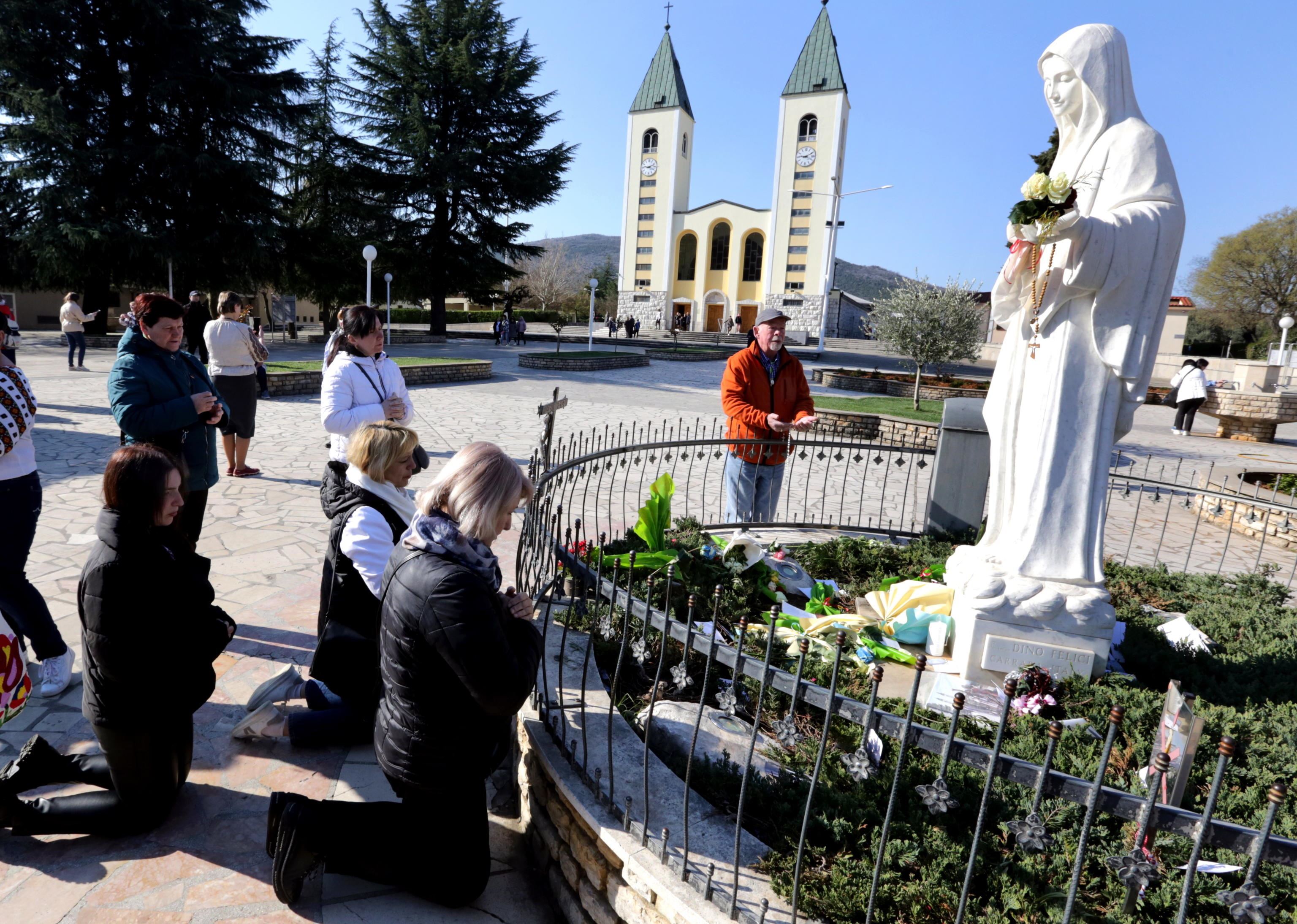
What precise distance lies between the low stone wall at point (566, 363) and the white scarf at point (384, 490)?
65.4ft

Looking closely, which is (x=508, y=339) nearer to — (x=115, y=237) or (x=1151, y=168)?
(x=115, y=237)

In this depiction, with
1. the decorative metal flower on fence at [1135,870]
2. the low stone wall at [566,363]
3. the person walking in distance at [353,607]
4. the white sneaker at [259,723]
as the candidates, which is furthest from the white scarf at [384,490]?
the low stone wall at [566,363]

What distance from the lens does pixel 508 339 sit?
114 ft

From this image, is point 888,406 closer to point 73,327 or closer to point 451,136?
point 73,327

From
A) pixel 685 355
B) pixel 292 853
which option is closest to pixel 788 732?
pixel 292 853

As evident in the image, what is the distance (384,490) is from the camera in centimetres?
303

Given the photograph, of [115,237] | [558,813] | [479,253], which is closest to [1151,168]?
[558,813]

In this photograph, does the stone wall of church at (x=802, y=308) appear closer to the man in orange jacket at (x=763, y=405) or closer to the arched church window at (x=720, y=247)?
the arched church window at (x=720, y=247)

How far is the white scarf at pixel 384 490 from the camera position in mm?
3020

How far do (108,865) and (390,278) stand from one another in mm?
30167

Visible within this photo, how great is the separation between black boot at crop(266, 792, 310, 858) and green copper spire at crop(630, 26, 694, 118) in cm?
6100

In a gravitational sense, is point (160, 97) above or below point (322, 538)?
above

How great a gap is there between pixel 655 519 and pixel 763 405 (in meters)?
1.64

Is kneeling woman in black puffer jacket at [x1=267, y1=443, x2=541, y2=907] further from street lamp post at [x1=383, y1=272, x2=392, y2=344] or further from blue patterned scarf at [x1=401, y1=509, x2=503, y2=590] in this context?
street lamp post at [x1=383, y1=272, x2=392, y2=344]
